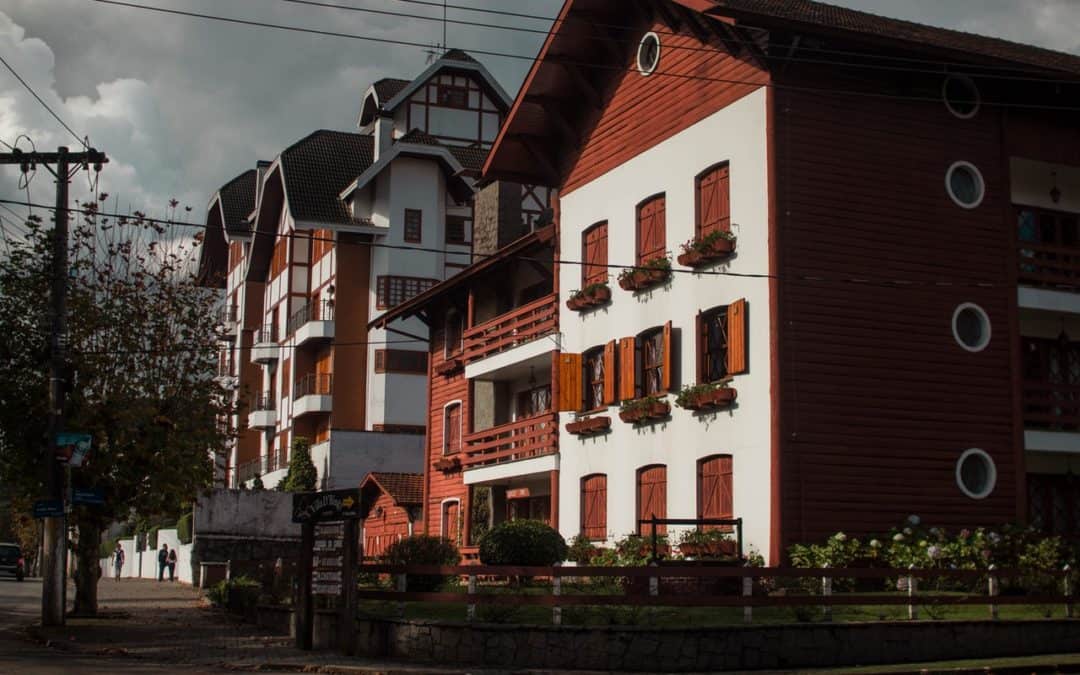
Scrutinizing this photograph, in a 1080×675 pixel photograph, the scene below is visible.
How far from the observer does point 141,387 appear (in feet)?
95.9

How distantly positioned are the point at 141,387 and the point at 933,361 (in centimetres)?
1591

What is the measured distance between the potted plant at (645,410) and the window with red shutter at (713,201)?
137 inches

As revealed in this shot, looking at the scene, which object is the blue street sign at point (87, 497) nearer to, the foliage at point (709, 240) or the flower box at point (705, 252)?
the flower box at point (705, 252)

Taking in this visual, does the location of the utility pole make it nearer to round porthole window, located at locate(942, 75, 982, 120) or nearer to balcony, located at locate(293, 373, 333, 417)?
round porthole window, located at locate(942, 75, 982, 120)

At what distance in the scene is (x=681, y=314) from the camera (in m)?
28.9

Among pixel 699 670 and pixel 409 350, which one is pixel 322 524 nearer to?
pixel 699 670

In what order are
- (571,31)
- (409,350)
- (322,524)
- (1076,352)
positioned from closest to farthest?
(322,524), (1076,352), (571,31), (409,350)

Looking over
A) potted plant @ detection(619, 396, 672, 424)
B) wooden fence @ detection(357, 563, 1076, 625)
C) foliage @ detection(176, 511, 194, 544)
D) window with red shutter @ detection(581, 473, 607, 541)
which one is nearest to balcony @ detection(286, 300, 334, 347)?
foliage @ detection(176, 511, 194, 544)

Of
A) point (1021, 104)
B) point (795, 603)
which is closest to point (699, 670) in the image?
point (795, 603)

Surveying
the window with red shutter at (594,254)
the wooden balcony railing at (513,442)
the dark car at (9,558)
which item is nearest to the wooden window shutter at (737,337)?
the window with red shutter at (594,254)

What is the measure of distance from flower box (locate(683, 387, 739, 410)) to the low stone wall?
7778mm

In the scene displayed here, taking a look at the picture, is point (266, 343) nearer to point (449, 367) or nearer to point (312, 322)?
point (312, 322)

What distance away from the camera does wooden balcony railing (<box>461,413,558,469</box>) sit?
34.3 metres

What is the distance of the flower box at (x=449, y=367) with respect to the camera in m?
40.3
